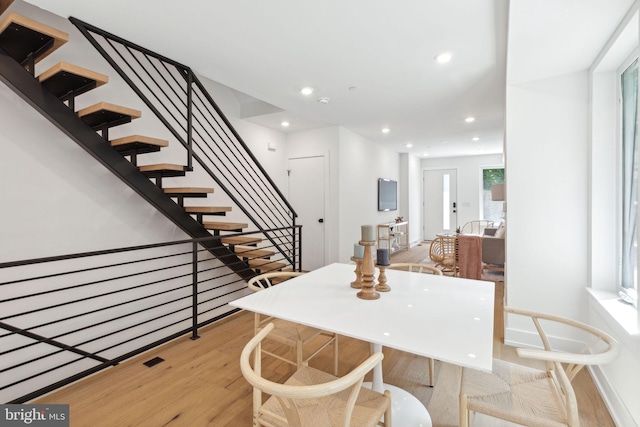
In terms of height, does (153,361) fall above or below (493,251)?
below

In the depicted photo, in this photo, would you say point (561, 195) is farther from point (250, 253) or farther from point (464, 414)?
point (250, 253)

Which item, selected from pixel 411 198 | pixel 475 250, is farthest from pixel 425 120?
pixel 411 198

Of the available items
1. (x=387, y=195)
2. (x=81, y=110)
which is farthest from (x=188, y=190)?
(x=387, y=195)

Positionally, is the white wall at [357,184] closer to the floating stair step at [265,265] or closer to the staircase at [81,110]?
the floating stair step at [265,265]

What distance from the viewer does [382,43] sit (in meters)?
2.38

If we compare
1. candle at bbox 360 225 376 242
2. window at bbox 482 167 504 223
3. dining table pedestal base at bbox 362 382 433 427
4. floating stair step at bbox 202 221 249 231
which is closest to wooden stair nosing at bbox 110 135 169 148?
floating stair step at bbox 202 221 249 231

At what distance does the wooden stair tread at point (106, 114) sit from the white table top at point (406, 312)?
1.56m

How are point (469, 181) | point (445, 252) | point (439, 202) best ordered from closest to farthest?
point (445, 252) → point (469, 181) → point (439, 202)

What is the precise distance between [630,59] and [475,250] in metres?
2.88

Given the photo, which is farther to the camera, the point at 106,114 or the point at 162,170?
the point at 162,170

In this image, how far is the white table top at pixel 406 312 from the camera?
1087 millimetres

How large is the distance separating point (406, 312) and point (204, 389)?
1.50 meters

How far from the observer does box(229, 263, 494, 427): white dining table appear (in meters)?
1.09

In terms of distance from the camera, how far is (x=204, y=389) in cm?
203
